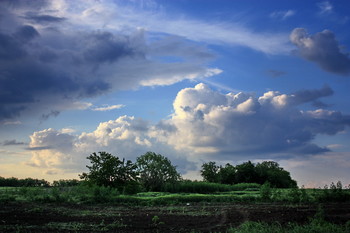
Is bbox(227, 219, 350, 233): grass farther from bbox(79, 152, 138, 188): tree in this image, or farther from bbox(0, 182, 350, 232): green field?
bbox(79, 152, 138, 188): tree

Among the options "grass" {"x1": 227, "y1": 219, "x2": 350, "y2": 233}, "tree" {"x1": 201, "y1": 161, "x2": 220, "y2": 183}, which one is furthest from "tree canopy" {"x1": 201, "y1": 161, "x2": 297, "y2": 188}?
"grass" {"x1": 227, "y1": 219, "x2": 350, "y2": 233}

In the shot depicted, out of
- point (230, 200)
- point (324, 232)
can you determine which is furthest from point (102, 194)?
point (324, 232)

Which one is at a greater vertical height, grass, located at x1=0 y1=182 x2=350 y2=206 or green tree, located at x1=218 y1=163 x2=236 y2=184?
green tree, located at x1=218 y1=163 x2=236 y2=184

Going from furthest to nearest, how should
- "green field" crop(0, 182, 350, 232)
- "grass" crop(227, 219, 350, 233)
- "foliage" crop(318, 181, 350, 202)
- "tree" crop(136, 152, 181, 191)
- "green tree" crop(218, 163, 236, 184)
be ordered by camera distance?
"green tree" crop(218, 163, 236, 184), "tree" crop(136, 152, 181, 191), "foliage" crop(318, 181, 350, 202), "green field" crop(0, 182, 350, 232), "grass" crop(227, 219, 350, 233)

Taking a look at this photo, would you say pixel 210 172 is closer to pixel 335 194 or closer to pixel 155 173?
pixel 155 173

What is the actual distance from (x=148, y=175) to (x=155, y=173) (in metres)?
0.94

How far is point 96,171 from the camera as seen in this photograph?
1502 inches

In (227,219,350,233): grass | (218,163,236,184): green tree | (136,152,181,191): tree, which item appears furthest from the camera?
(218,163,236,184): green tree

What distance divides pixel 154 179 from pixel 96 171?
10.5 m

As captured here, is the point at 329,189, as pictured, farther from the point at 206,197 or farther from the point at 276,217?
the point at 276,217

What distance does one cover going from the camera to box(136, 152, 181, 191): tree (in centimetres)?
4669

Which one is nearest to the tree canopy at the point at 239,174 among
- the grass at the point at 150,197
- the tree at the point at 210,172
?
the tree at the point at 210,172

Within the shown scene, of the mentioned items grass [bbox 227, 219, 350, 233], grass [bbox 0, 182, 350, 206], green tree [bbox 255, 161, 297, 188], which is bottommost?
grass [bbox 227, 219, 350, 233]

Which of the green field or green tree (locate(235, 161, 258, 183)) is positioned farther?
green tree (locate(235, 161, 258, 183))
